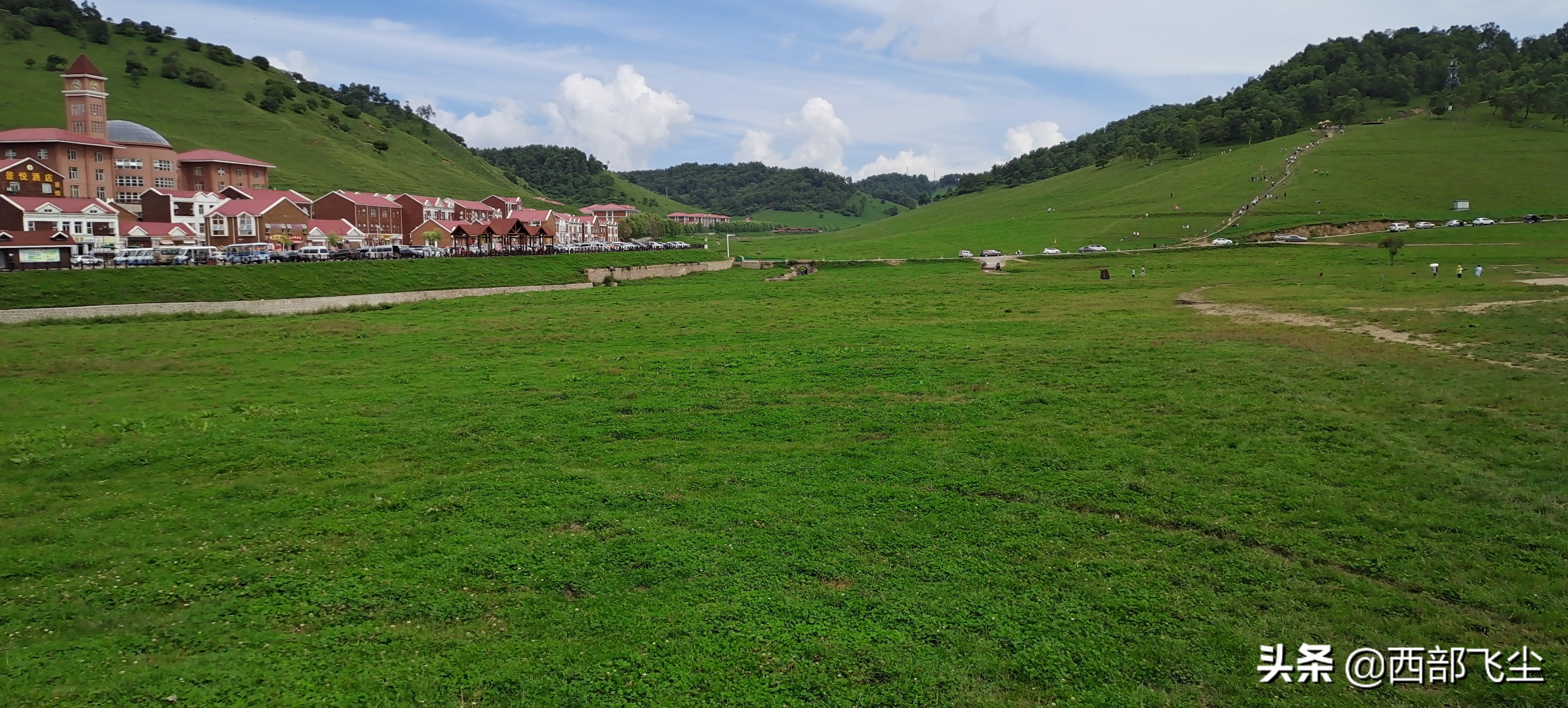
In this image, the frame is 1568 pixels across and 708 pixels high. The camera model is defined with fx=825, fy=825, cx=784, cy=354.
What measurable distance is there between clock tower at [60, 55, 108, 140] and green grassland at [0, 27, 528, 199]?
22567 millimetres

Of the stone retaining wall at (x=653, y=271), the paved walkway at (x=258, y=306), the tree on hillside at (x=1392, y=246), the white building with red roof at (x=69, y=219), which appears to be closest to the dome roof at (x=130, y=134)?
the white building with red roof at (x=69, y=219)

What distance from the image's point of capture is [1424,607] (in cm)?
1155

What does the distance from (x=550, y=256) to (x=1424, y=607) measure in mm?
72177

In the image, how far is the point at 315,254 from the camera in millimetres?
66500

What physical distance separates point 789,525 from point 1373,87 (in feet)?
604

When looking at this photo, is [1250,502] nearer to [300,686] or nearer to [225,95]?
[300,686]

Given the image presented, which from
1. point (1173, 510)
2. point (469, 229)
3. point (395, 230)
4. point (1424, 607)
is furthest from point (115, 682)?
point (395, 230)

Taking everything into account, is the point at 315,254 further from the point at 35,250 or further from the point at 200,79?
the point at 200,79

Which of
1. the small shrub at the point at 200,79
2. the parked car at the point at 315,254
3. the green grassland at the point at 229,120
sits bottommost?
the parked car at the point at 315,254

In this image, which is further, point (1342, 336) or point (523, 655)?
point (1342, 336)

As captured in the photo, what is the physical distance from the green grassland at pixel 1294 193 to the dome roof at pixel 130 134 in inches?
3097

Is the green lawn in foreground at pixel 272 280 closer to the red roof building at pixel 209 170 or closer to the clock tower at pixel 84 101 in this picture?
the red roof building at pixel 209 170

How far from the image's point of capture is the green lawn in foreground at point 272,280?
148 feet

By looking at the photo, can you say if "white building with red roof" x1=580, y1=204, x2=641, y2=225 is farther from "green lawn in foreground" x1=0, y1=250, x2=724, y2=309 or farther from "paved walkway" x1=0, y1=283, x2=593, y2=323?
"paved walkway" x1=0, y1=283, x2=593, y2=323
